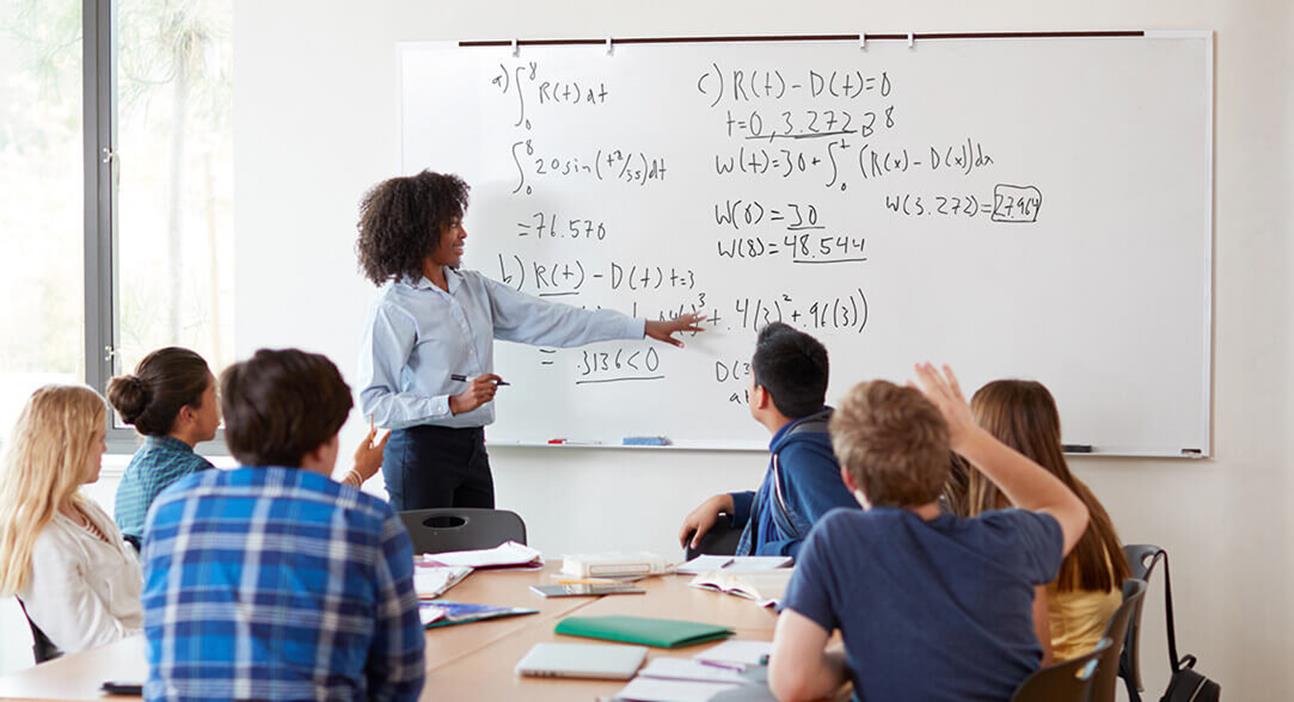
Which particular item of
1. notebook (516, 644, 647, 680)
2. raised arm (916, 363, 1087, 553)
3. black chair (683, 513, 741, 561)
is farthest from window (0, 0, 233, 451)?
raised arm (916, 363, 1087, 553)

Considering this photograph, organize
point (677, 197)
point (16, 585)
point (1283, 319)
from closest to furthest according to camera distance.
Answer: point (16, 585), point (1283, 319), point (677, 197)

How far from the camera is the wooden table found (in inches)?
77.3

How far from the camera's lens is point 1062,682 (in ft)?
6.01

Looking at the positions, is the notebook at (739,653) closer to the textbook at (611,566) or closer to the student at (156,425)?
the textbook at (611,566)

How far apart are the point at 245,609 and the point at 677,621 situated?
922 mm

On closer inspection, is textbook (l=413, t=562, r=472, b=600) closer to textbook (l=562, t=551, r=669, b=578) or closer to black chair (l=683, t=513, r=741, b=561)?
textbook (l=562, t=551, r=669, b=578)

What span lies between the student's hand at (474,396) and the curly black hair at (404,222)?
41 cm

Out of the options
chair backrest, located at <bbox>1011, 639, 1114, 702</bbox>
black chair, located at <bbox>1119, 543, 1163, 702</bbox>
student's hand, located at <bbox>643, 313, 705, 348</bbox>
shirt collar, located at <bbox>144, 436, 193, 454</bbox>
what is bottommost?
black chair, located at <bbox>1119, 543, 1163, 702</bbox>

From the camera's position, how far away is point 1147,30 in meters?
3.70

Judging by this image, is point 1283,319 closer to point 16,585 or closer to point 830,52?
point 830,52

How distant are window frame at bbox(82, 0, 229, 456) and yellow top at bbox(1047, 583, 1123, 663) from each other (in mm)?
3049

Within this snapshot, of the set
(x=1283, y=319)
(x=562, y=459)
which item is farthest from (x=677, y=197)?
(x=1283, y=319)

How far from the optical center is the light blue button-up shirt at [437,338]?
368 centimetres

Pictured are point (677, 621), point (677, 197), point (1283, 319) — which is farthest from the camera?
point (677, 197)
